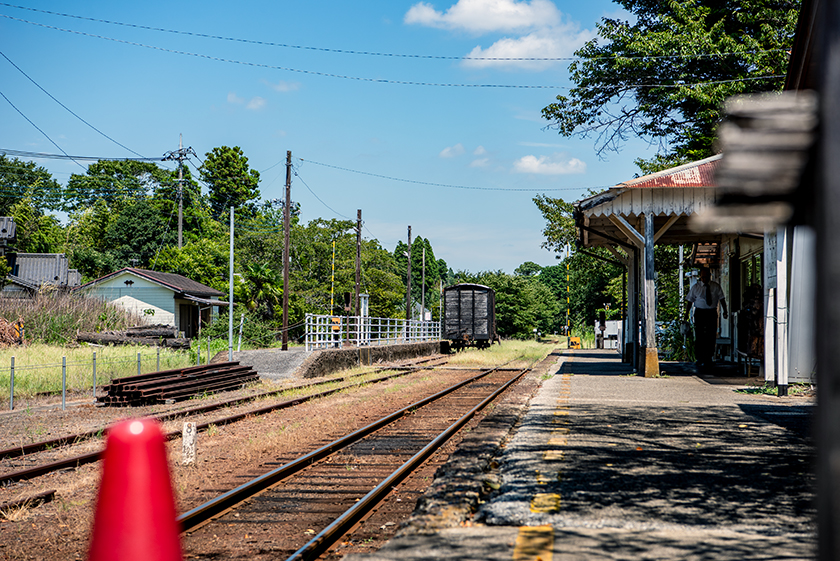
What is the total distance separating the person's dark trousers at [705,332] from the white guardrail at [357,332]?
1045 cm

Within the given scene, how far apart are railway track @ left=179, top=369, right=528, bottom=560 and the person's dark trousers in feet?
20.0

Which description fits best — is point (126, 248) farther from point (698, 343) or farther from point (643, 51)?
point (698, 343)

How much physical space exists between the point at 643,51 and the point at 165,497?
24836 millimetres

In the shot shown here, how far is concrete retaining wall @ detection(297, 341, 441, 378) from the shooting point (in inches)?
824

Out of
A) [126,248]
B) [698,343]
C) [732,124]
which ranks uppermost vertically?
[126,248]

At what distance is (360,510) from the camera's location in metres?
6.01

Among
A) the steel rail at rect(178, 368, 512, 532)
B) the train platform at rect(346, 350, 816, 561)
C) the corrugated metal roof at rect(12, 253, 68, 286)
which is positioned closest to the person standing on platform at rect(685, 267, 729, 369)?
the train platform at rect(346, 350, 816, 561)

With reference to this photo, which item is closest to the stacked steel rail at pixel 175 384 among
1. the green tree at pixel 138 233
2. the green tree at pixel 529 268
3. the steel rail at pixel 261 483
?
the steel rail at pixel 261 483

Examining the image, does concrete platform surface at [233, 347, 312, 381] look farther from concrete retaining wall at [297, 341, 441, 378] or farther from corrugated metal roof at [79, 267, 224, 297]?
corrugated metal roof at [79, 267, 224, 297]

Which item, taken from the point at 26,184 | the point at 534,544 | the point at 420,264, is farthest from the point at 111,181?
the point at 534,544

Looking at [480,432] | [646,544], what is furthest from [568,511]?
[480,432]

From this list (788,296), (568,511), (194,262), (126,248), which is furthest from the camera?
(126,248)

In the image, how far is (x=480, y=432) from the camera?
8695 mm

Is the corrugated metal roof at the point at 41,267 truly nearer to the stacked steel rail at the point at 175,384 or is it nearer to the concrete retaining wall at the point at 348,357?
the concrete retaining wall at the point at 348,357
